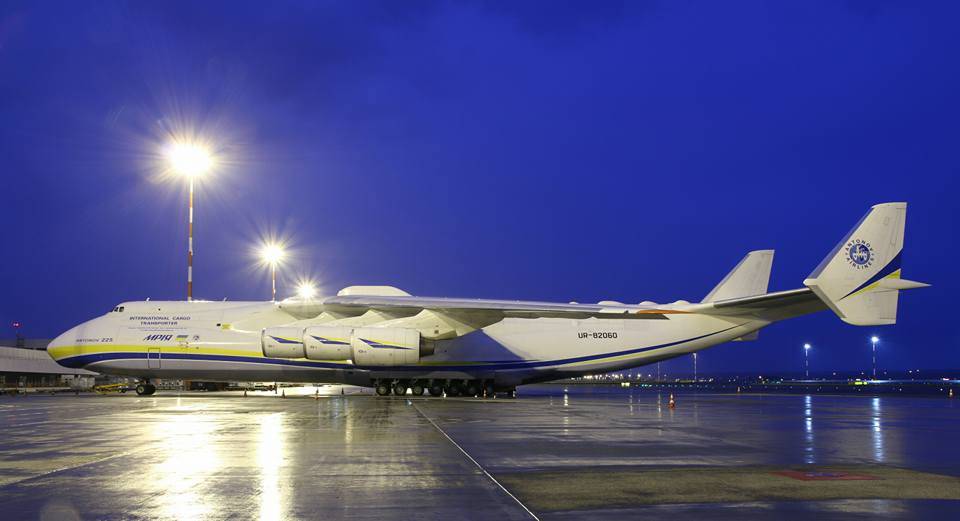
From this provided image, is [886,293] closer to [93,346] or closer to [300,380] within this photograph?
[300,380]

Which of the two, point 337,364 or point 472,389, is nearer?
point 337,364

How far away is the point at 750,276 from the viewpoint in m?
29.7

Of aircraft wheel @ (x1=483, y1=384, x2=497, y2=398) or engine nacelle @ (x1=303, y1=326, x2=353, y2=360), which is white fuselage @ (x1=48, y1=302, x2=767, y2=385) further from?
engine nacelle @ (x1=303, y1=326, x2=353, y2=360)

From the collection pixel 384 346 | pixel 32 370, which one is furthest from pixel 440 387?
pixel 32 370

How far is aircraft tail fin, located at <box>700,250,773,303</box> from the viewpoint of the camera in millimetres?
29516

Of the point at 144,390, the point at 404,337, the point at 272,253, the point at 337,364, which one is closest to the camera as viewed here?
the point at 404,337

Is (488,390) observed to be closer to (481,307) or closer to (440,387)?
(440,387)

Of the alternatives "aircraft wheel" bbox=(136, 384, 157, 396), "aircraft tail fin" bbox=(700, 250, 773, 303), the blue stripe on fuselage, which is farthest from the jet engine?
"aircraft tail fin" bbox=(700, 250, 773, 303)

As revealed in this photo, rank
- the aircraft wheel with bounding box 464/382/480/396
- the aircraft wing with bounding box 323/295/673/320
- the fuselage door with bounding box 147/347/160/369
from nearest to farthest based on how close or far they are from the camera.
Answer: the aircraft wing with bounding box 323/295/673/320 < the fuselage door with bounding box 147/347/160/369 < the aircraft wheel with bounding box 464/382/480/396

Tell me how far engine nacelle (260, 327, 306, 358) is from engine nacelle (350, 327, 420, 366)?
185 cm

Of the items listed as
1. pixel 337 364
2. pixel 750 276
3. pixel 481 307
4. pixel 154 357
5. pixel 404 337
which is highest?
pixel 750 276

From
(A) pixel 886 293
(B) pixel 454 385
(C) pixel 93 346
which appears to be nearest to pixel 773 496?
(A) pixel 886 293

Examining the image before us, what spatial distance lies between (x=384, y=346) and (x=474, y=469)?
16.8 m

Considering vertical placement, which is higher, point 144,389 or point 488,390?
A: point 144,389
